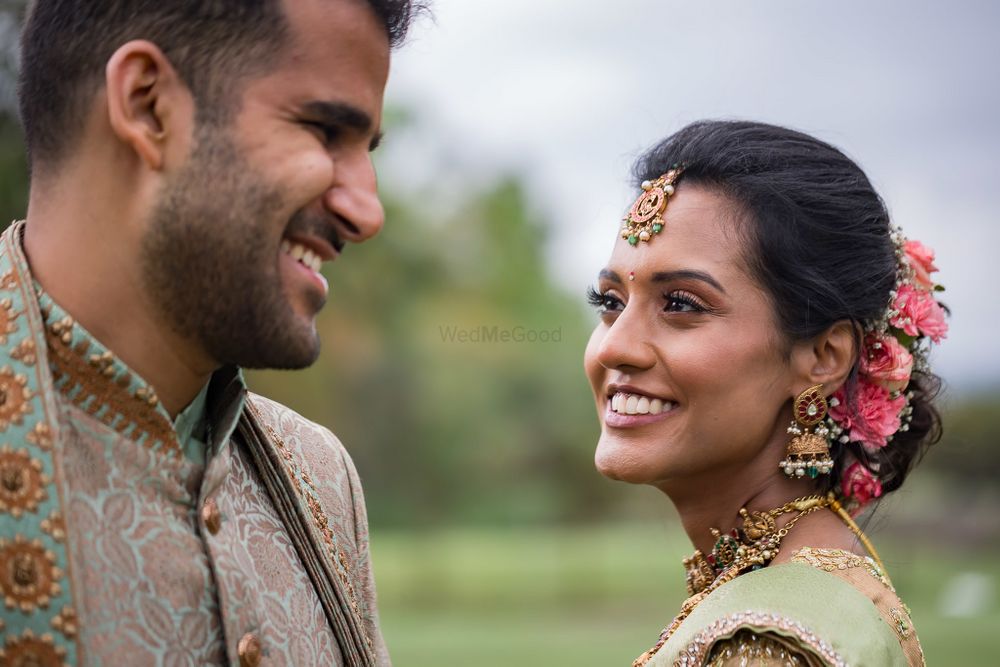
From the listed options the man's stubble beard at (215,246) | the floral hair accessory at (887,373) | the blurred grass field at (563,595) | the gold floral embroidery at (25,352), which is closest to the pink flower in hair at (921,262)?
the floral hair accessory at (887,373)

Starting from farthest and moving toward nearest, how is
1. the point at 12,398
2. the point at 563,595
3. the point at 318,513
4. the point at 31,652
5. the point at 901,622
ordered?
1. the point at 563,595
2. the point at 901,622
3. the point at 318,513
4. the point at 12,398
5. the point at 31,652

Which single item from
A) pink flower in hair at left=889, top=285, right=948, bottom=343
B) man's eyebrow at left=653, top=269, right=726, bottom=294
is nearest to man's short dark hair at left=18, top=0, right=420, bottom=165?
man's eyebrow at left=653, top=269, right=726, bottom=294

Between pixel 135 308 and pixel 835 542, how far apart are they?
208 cm

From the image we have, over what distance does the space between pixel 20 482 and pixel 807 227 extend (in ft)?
7.49

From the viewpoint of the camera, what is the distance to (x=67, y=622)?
6.30 feet

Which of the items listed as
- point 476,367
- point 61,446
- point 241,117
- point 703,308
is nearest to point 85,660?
point 61,446

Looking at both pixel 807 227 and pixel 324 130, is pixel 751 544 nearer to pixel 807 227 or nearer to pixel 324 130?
pixel 807 227

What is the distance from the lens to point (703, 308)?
3197mm

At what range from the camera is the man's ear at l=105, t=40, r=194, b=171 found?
7.03ft

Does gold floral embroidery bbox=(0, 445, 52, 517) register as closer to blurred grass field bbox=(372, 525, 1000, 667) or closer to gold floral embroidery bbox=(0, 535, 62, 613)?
gold floral embroidery bbox=(0, 535, 62, 613)

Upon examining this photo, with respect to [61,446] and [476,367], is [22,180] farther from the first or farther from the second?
[476,367]

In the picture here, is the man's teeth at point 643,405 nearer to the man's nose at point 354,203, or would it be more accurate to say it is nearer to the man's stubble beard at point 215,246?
the man's nose at point 354,203

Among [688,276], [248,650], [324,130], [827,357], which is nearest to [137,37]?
[324,130]

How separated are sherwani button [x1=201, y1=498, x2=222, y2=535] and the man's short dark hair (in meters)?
0.77
